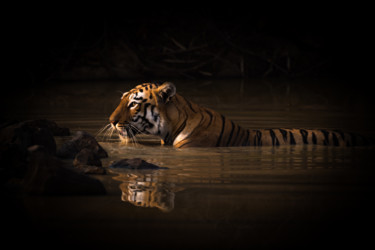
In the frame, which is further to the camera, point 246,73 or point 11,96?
point 246,73

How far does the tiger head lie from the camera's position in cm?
531

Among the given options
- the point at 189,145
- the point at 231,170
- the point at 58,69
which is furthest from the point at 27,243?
the point at 58,69

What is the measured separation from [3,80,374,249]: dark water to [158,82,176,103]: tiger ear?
1.31 feet

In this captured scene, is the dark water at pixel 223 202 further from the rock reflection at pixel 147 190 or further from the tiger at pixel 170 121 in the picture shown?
the tiger at pixel 170 121

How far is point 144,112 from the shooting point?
17.5ft

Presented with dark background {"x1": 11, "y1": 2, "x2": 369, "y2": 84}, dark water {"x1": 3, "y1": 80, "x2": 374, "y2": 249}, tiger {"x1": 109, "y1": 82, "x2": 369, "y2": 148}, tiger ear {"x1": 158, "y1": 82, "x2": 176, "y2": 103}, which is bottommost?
dark water {"x1": 3, "y1": 80, "x2": 374, "y2": 249}

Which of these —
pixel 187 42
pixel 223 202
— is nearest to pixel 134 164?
pixel 223 202

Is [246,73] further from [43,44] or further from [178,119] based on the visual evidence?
[178,119]

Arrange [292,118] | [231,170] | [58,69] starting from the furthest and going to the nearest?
[58,69] < [292,118] < [231,170]

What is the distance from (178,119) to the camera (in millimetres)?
5344

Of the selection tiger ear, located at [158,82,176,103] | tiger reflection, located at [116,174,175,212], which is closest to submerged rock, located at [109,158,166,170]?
tiger reflection, located at [116,174,175,212]

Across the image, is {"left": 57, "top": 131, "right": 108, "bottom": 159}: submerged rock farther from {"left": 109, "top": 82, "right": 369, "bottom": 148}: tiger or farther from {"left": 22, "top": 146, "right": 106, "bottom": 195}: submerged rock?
{"left": 22, "top": 146, "right": 106, "bottom": 195}: submerged rock

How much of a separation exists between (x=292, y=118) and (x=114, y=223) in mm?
4676

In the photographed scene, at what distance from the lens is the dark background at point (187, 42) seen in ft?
43.5
